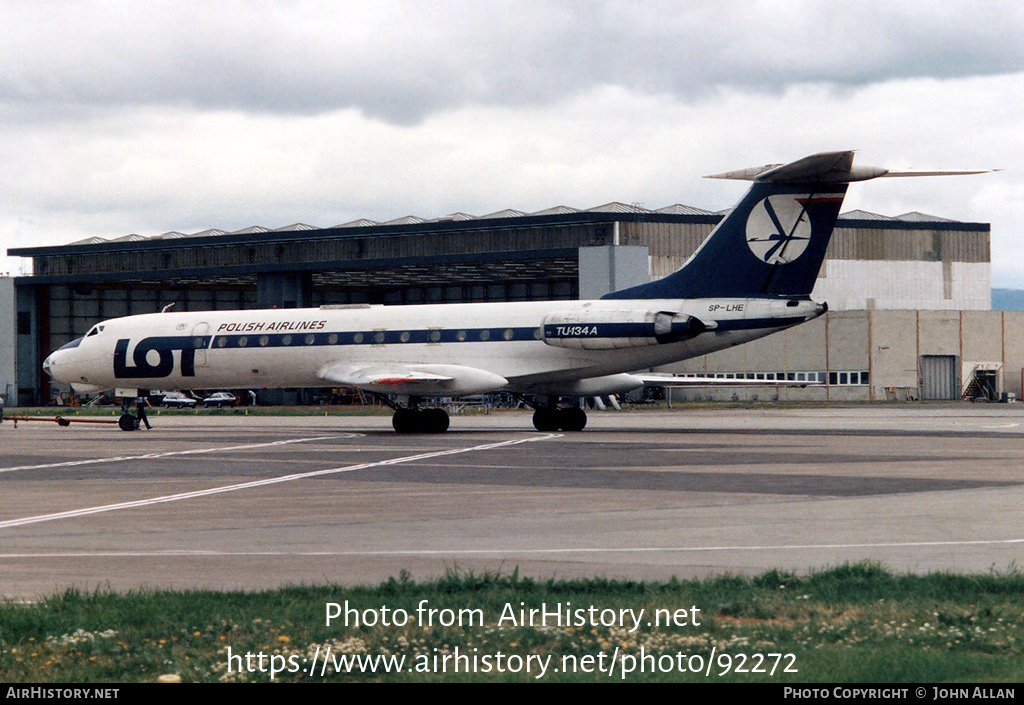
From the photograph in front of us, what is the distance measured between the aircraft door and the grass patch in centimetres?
3194

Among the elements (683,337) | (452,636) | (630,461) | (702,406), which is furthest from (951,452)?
(702,406)

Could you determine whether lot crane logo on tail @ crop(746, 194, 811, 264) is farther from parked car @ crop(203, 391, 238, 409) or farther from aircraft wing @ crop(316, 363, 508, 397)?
parked car @ crop(203, 391, 238, 409)

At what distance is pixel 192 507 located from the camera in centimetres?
1695

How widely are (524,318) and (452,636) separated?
28996 mm

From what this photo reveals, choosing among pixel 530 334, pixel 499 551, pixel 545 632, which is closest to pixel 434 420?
pixel 530 334

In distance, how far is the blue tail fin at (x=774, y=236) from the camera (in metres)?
32.9

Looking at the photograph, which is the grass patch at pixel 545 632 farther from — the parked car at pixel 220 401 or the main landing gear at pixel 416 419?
the parked car at pixel 220 401

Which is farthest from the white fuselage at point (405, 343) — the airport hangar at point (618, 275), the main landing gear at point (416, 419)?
the airport hangar at point (618, 275)

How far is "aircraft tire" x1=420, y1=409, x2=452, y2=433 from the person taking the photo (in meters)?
37.4

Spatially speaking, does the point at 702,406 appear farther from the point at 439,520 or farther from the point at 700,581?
the point at 700,581

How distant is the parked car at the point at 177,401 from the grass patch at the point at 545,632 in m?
76.8

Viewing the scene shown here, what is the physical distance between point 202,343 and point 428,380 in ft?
30.3

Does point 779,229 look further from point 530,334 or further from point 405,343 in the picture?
point 405,343

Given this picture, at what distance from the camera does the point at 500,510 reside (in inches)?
633
